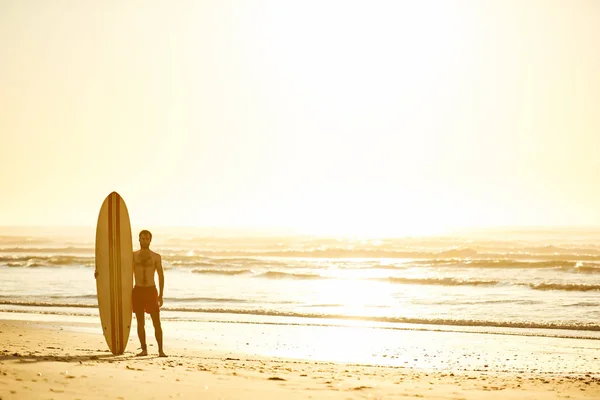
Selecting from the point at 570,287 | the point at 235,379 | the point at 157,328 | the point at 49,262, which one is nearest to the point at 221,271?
the point at 49,262

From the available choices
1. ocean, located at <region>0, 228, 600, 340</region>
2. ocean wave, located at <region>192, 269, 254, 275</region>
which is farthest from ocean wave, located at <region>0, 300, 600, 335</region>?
ocean wave, located at <region>192, 269, 254, 275</region>

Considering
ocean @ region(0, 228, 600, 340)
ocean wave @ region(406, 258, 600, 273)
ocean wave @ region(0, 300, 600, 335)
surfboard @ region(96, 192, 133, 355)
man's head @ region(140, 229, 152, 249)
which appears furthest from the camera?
ocean wave @ region(406, 258, 600, 273)

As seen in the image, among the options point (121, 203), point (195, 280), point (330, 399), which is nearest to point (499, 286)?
point (195, 280)

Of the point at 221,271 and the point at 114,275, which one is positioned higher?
the point at 114,275

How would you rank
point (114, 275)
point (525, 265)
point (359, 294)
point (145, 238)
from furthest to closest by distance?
point (525, 265), point (359, 294), point (114, 275), point (145, 238)

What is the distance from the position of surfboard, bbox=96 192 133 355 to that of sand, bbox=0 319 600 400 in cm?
32

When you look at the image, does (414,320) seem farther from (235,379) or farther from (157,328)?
(235,379)

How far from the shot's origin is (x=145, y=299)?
9578 millimetres

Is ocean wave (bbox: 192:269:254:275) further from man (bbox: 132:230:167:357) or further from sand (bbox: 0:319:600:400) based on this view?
man (bbox: 132:230:167:357)

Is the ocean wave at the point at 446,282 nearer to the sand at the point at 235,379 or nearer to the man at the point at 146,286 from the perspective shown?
the sand at the point at 235,379

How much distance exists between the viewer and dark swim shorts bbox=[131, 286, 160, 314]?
9.58 metres

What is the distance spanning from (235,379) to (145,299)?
245 cm

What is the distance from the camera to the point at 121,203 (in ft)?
34.6

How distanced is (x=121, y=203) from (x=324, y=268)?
80.0 feet
